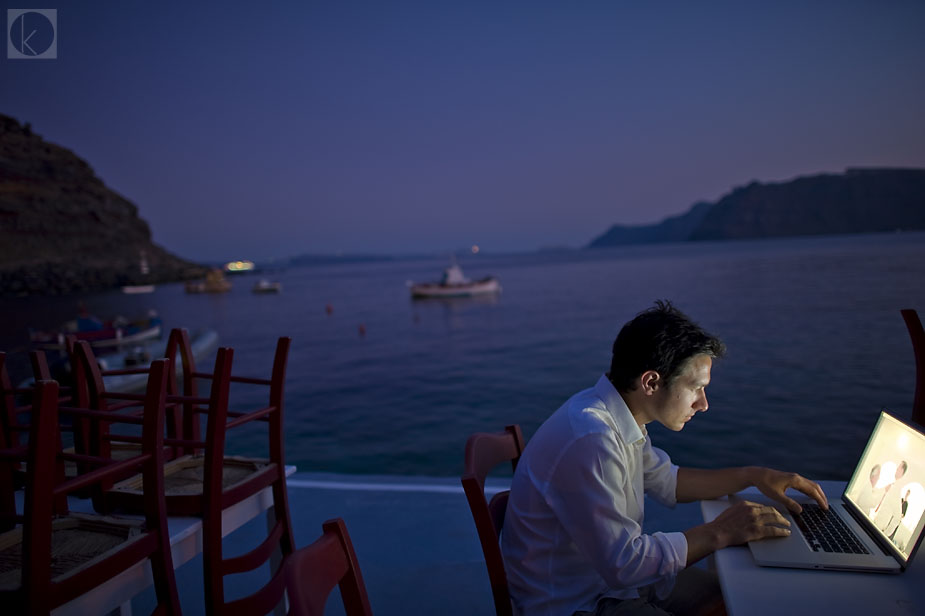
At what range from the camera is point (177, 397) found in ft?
5.40

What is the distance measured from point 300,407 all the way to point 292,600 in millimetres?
13315

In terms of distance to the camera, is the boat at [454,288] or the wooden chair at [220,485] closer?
the wooden chair at [220,485]

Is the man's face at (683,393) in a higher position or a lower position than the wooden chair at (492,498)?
higher

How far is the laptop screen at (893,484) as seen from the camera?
38.9 inches

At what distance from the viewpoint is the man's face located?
1217 millimetres

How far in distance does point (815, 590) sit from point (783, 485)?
433 millimetres

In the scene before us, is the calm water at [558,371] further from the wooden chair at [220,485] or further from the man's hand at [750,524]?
the man's hand at [750,524]

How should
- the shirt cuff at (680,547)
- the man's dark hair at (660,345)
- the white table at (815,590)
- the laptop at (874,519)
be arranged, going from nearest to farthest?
1. the white table at (815,590)
2. the laptop at (874,519)
3. the shirt cuff at (680,547)
4. the man's dark hair at (660,345)

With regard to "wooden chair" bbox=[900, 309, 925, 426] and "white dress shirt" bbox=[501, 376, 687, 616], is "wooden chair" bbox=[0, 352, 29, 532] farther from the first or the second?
"wooden chair" bbox=[900, 309, 925, 426]

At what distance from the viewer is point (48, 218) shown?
537 inches

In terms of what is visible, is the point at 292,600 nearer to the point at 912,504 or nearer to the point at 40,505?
the point at 40,505

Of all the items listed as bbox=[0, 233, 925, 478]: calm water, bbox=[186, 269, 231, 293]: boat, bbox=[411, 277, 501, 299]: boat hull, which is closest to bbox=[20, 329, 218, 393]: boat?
bbox=[0, 233, 925, 478]: calm water

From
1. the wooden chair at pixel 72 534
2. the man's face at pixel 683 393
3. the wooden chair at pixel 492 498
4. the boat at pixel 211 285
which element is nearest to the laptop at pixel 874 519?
the man's face at pixel 683 393
